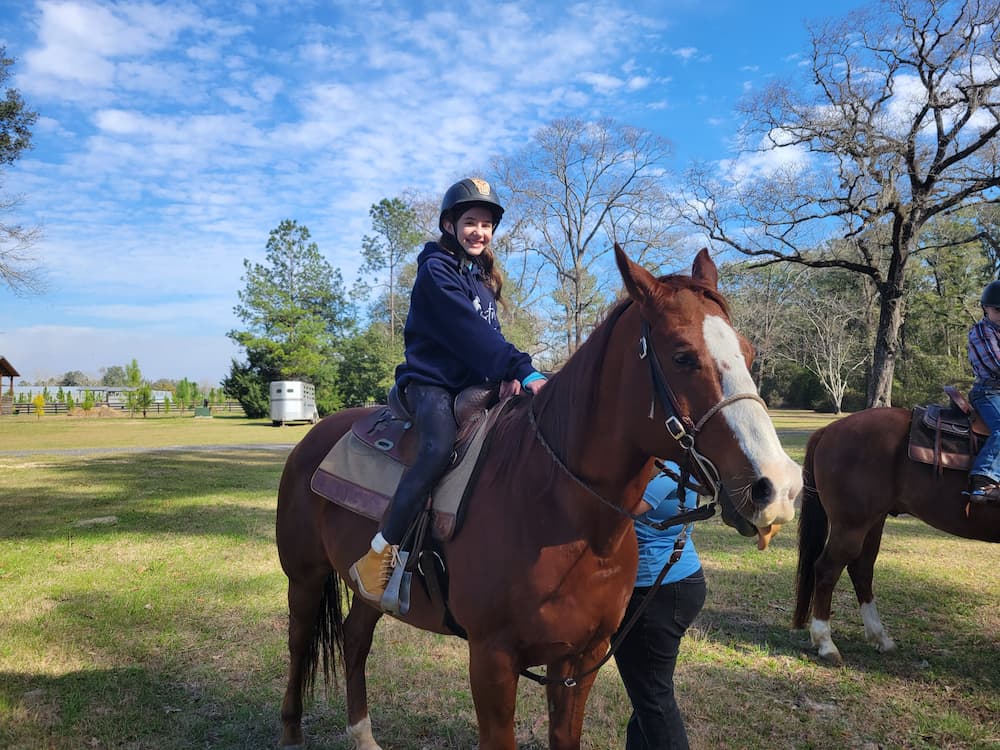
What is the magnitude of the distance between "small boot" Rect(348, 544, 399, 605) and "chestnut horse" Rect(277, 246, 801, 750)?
16cm

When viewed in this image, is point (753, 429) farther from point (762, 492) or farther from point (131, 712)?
point (131, 712)

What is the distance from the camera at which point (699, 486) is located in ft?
6.15

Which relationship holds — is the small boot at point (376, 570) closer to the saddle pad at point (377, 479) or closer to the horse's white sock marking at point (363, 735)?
the saddle pad at point (377, 479)

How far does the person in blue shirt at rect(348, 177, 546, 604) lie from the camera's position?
2523 millimetres

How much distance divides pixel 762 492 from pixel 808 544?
185 inches

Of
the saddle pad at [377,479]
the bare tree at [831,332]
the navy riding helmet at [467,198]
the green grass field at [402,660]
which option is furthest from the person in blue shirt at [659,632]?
the bare tree at [831,332]

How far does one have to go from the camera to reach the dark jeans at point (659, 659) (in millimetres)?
2588

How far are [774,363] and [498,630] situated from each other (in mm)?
48112

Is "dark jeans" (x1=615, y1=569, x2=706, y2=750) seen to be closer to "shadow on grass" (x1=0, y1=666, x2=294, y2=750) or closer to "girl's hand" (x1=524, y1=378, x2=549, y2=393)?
"girl's hand" (x1=524, y1=378, x2=549, y2=393)

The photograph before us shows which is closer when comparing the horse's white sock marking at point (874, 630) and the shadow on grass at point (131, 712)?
the shadow on grass at point (131, 712)

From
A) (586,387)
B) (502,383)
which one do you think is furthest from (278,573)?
(586,387)

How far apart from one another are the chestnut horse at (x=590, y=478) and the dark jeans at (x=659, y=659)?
1.00 ft

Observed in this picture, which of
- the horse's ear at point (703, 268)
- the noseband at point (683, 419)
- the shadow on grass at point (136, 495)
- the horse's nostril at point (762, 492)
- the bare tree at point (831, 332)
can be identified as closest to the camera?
the horse's nostril at point (762, 492)

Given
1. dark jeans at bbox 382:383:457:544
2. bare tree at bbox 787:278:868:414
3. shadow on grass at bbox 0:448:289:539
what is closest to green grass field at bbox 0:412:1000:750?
shadow on grass at bbox 0:448:289:539
